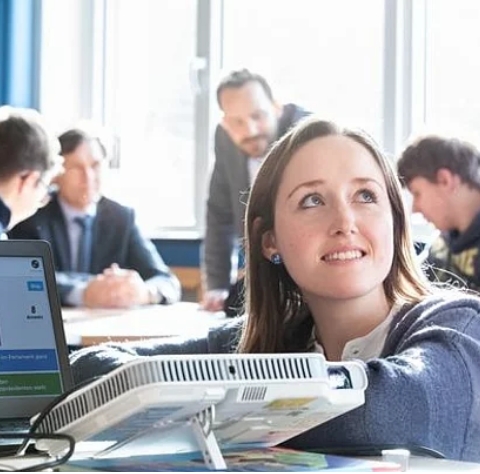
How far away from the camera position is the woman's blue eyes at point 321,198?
1.44 meters

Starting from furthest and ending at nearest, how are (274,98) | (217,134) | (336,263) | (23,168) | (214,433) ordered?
(217,134) < (274,98) < (23,168) < (336,263) < (214,433)

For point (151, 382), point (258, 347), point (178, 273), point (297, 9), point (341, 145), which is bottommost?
point (178, 273)

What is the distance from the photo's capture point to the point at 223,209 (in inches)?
184

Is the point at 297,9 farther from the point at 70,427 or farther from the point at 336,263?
the point at 70,427

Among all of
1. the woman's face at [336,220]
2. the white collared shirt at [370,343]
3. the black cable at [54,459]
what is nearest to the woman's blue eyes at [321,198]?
the woman's face at [336,220]

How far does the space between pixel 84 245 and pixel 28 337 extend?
3.19 meters

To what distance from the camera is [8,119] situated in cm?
356

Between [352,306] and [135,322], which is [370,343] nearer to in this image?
[352,306]

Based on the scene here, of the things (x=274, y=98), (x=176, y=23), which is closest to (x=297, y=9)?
(x=176, y=23)

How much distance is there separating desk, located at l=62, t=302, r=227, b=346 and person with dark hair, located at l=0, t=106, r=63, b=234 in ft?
1.18

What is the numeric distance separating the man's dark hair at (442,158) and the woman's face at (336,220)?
87.3 inches

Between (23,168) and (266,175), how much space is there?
6.72ft

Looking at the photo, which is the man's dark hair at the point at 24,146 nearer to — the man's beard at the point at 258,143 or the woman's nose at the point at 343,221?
the man's beard at the point at 258,143

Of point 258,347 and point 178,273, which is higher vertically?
point 258,347
